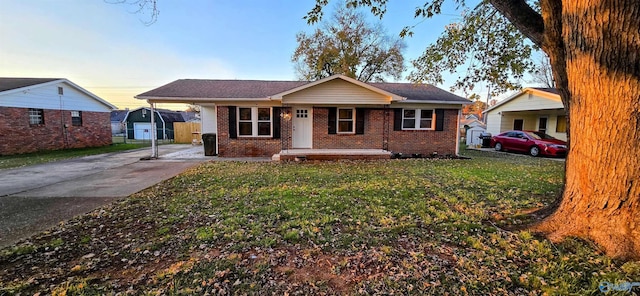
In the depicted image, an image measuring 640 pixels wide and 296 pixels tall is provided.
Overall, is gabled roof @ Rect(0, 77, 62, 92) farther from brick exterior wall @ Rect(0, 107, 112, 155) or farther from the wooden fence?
the wooden fence

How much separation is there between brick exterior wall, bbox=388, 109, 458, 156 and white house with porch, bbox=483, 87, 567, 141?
6.43 metres

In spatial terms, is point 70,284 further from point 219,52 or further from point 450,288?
point 219,52

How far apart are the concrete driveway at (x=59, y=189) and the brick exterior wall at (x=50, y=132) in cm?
656

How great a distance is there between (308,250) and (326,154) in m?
7.82

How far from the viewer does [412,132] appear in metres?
12.5

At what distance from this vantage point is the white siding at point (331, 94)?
1092cm

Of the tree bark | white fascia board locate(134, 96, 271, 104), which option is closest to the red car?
the tree bark

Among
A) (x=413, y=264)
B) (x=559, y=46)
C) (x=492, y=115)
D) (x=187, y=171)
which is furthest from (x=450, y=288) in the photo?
(x=492, y=115)

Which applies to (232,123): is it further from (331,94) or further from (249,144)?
(331,94)

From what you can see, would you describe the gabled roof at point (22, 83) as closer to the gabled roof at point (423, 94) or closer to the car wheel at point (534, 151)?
the gabled roof at point (423, 94)

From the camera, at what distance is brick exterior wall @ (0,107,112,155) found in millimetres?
12969

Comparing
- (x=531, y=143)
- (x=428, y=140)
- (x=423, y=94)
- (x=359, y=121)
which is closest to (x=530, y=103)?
(x=531, y=143)

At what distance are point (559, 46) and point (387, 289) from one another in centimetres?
372

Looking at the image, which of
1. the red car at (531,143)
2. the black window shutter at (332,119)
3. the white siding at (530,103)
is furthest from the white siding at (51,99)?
the white siding at (530,103)
